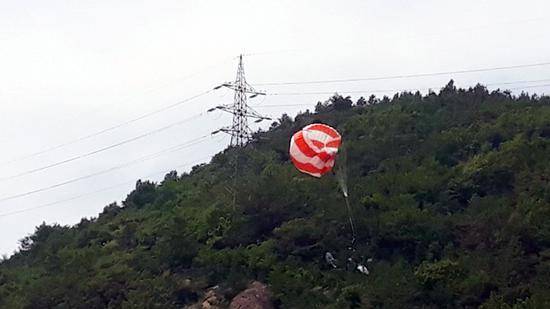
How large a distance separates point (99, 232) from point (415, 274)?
22601 millimetres

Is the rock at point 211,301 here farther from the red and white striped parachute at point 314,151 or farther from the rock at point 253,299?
the red and white striped parachute at point 314,151

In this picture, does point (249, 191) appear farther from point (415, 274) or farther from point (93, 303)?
Result: point (415, 274)

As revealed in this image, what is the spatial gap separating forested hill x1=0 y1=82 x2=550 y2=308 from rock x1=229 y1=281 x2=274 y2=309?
413 mm

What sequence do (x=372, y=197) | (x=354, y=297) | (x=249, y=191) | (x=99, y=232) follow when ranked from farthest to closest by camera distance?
(x=99, y=232), (x=249, y=191), (x=372, y=197), (x=354, y=297)

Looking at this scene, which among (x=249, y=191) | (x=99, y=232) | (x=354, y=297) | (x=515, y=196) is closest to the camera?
(x=354, y=297)

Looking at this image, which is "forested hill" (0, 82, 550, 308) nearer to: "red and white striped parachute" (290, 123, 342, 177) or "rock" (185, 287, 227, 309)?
"rock" (185, 287, 227, 309)

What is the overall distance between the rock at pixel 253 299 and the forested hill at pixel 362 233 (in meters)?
0.41

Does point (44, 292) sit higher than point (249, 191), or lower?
lower

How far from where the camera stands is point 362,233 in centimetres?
3953

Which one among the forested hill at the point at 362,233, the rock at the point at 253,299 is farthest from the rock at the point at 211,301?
the rock at the point at 253,299

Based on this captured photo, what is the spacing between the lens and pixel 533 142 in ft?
144

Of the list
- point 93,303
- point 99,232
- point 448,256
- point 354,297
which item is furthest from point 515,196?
point 99,232

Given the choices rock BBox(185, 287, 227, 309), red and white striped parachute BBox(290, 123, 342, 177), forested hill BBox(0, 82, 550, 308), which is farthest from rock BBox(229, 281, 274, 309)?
red and white striped parachute BBox(290, 123, 342, 177)

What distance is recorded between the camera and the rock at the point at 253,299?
117 ft
